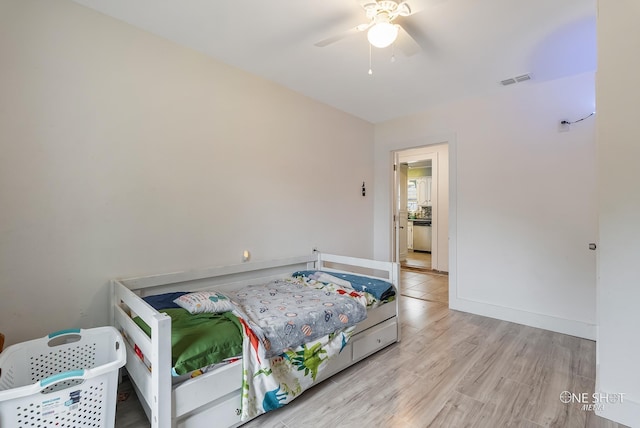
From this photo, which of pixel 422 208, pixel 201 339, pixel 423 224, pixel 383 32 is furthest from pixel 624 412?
pixel 422 208

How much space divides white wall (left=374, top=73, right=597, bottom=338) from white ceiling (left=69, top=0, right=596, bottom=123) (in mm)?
304

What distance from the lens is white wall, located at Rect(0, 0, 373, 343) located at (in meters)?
1.67

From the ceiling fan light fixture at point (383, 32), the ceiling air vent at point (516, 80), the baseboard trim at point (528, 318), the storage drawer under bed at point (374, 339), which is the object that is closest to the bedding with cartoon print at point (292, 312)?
the storage drawer under bed at point (374, 339)

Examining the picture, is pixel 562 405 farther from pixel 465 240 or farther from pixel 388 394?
pixel 465 240

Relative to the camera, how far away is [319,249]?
344cm

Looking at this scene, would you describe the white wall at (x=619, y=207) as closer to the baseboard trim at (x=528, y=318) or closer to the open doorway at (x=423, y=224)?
the baseboard trim at (x=528, y=318)

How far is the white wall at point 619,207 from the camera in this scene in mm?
1604

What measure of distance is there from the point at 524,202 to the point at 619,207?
1445 mm

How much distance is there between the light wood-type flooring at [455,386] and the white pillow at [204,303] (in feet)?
2.00

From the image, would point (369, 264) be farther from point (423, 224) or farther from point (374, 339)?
point (423, 224)

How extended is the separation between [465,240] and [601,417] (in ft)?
6.47

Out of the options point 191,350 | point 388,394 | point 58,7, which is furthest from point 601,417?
point 58,7

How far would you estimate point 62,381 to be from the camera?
1178 mm

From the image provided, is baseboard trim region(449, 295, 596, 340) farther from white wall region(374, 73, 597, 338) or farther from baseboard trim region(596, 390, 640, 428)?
baseboard trim region(596, 390, 640, 428)
